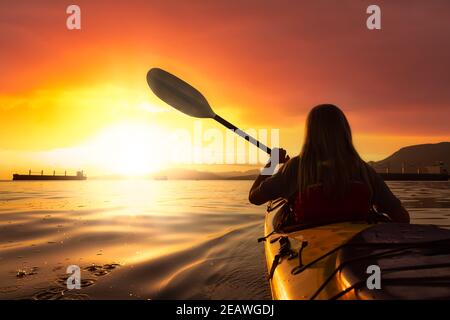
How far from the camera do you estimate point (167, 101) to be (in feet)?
22.1

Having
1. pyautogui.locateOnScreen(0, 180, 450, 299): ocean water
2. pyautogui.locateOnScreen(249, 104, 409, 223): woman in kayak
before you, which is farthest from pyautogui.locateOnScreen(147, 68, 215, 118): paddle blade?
pyautogui.locateOnScreen(249, 104, 409, 223): woman in kayak

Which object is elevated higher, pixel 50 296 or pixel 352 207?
pixel 352 207

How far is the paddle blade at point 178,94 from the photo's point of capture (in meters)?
6.63

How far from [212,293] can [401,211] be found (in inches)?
88.1

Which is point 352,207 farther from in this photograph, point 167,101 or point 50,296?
point 167,101

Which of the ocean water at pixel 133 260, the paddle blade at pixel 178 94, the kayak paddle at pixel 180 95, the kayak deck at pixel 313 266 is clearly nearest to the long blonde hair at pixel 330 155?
the kayak deck at pixel 313 266

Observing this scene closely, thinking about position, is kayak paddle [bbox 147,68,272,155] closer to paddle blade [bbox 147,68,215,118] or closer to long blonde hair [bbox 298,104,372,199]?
paddle blade [bbox 147,68,215,118]

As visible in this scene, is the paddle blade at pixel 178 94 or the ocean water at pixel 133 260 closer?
the ocean water at pixel 133 260

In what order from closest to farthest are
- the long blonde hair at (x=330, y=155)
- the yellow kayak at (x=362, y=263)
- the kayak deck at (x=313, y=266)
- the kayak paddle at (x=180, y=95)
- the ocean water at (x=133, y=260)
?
the yellow kayak at (x=362, y=263) → the kayak deck at (x=313, y=266) → the long blonde hair at (x=330, y=155) → the ocean water at (x=133, y=260) → the kayak paddle at (x=180, y=95)

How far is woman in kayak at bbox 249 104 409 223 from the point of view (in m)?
3.33

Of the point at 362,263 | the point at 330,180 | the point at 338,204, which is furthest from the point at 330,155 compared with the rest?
the point at 362,263

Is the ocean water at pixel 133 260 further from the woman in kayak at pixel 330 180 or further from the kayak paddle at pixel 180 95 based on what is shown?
the kayak paddle at pixel 180 95

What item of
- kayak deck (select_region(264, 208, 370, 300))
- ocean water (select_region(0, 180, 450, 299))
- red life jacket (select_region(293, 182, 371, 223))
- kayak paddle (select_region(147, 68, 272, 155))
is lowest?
ocean water (select_region(0, 180, 450, 299))

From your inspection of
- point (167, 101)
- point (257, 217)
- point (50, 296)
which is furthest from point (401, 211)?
point (257, 217)
